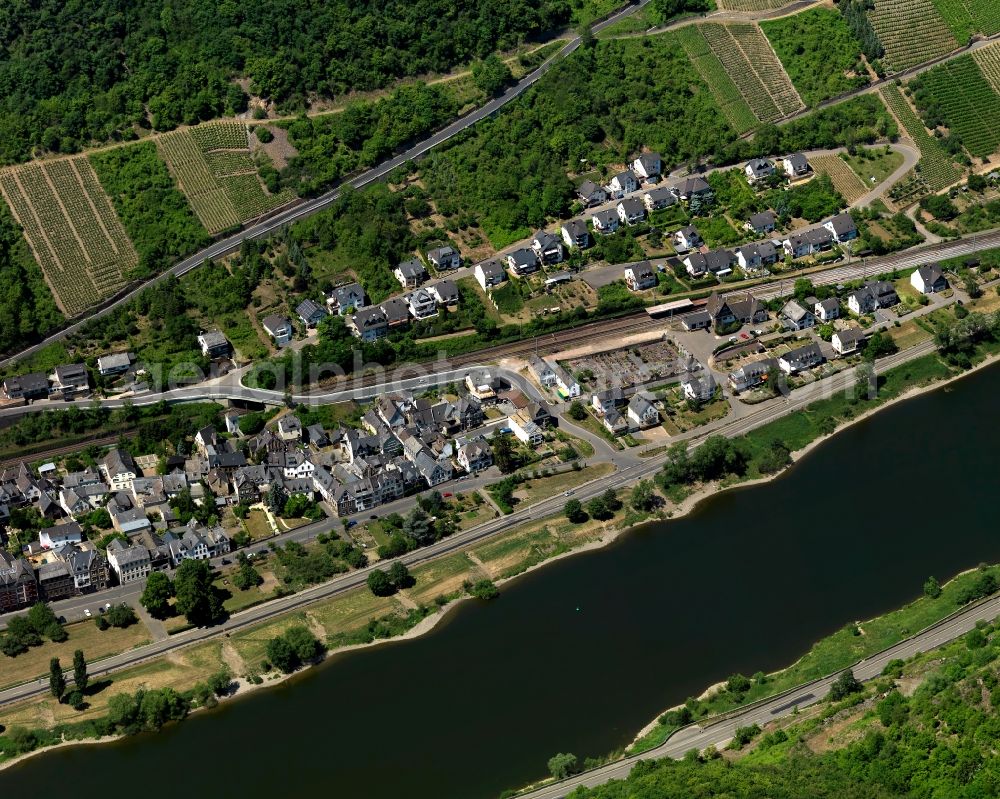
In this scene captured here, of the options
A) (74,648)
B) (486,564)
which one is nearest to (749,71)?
(486,564)

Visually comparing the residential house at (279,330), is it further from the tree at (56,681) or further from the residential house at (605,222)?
the tree at (56,681)

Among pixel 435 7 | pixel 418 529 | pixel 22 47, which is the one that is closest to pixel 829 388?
pixel 418 529

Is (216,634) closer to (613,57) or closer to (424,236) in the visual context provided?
(424,236)

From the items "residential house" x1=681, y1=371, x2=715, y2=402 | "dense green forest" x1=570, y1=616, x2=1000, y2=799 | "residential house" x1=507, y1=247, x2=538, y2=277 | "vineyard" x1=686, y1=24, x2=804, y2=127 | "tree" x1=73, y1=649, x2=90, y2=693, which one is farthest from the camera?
"vineyard" x1=686, y1=24, x2=804, y2=127

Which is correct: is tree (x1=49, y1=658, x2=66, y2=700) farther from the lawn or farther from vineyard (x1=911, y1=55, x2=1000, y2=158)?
vineyard (x1=911, y1=55, x2=1000, y2=158)

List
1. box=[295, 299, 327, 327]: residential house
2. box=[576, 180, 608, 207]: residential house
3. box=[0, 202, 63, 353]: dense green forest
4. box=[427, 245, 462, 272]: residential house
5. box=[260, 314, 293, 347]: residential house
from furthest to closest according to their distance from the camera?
box=[576, 180, 608, 207]: residential house < box=[427, 245, 462, 272]: residential house < box=[295, 299, 327, 327]: residential house < box=[260, 314, 293, 347]: residential house < box=[0, 202, 63, 353]: dense green forest

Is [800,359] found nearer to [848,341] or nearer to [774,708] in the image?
[848,341]

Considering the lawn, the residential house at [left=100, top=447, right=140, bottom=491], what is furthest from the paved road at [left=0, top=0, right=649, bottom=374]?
the lawn
